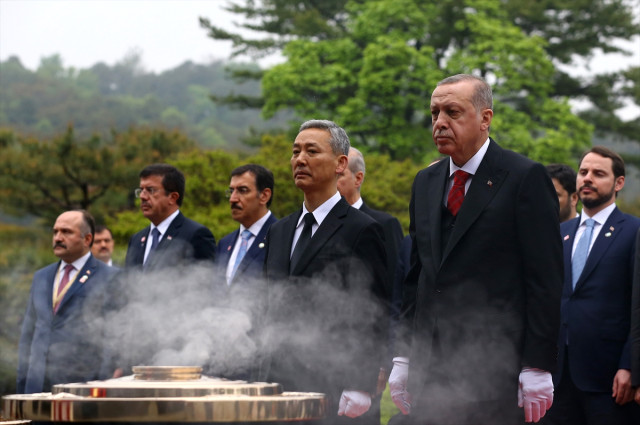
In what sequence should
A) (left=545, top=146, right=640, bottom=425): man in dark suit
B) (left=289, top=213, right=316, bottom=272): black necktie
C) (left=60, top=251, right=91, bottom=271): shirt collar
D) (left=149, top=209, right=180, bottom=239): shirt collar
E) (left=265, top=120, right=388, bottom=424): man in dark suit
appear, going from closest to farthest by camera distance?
1. (left=265, top=120, right=388, bottom=424): man in dark suit
2. (left=289, top=213, right=316, bottom=272): black necktie
3. (left=545, top=146, right=640, bottom=425): man in dark suit
4. (left=149, top=209, right=180, bottom=239): shirt collar
5. (left=60, top=251, right=91, bottom=271): shirt collar

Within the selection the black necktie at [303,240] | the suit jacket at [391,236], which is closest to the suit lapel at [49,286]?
the suit jacket at [391,236]

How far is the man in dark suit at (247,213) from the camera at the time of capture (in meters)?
6.54

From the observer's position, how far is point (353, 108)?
105 ft

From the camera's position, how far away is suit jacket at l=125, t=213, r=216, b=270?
6.71 meters

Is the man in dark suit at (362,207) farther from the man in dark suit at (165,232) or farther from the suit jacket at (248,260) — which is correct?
the man in dark suit at (165,232)

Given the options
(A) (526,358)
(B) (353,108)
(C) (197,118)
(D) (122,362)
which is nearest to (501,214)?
(A) (526,358)

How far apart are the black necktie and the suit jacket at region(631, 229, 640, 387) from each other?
83.9 inches

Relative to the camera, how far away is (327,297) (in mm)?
4402

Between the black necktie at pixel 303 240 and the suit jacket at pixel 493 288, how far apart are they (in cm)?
77

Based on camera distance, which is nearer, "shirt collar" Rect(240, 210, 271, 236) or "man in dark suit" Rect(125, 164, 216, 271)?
"shirt collar" Rect(240, 210, 271, 236)

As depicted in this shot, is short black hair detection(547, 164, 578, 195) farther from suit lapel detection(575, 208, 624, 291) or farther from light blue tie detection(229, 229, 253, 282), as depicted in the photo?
light blue tie detection(229, 229, 253, 282)

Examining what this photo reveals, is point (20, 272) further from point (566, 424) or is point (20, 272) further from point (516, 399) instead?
point (516, 399)

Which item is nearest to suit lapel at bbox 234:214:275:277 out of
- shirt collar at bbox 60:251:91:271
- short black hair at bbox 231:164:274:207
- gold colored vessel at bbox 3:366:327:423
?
short black hair at bbox 231:164:274:207

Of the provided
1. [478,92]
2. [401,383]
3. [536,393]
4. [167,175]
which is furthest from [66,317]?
[536,393]
